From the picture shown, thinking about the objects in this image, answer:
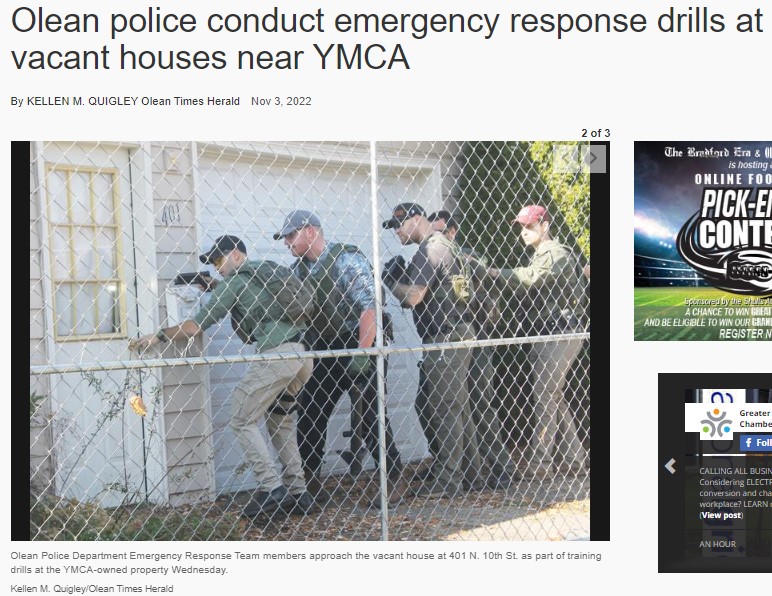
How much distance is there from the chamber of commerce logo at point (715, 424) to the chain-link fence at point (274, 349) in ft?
3.44

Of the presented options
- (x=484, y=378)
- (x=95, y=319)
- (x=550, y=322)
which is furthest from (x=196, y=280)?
(x=550, y=322)

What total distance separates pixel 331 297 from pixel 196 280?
767mm

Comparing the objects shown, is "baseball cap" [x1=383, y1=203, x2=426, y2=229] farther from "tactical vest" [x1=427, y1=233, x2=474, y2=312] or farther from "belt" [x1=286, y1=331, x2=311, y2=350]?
"belt" [x1=286, y1=331, x2=311, y2=350]

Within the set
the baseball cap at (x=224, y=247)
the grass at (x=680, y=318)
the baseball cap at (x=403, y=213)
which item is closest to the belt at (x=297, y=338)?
the baseball cap at (x=224, y=247)

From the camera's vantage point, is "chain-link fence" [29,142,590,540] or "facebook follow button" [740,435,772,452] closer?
"facebook follow button" [740,435,772,452]

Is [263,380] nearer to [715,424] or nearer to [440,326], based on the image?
[440,326]

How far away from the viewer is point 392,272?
527 cm

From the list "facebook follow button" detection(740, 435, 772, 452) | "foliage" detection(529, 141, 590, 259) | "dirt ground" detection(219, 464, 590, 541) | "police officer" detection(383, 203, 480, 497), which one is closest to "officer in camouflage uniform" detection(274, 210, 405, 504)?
"dirt ground" detection(219, 464, 590, 541)

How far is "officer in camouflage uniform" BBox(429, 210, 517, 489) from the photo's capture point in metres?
5.20

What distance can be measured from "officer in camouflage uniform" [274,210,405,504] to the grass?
4.82ft

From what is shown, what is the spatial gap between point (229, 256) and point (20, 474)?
1.62 m

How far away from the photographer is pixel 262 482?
4508 millimetres

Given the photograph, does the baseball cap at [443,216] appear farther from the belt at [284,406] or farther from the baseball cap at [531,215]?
the belt at [284,406]
